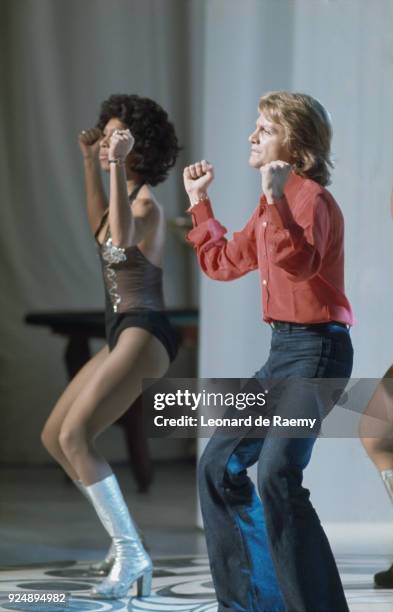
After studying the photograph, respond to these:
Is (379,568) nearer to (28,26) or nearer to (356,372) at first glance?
(356,372)

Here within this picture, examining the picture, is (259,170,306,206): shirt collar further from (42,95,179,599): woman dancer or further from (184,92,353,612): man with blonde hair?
(42,95,179,599): woman dancer

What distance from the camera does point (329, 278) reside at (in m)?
2.48

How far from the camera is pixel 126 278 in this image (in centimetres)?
316

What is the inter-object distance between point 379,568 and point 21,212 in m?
Result: 3.34

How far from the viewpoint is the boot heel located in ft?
10.0

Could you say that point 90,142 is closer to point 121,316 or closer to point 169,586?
point 121,316

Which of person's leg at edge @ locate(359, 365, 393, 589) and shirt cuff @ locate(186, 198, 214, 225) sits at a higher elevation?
shirt cuff @ locate(186, 198, 214, 225)

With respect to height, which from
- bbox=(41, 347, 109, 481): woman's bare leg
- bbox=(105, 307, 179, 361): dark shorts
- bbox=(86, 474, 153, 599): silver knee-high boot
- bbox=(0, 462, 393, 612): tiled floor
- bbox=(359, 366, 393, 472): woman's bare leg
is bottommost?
bbox=(0, 462, 393, 612): tiled floor

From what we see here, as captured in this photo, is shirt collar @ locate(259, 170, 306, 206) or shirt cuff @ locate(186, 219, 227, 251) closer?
shirt collar @ locate(259, 170, 306, 206)

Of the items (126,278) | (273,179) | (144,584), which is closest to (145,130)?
(126,278)

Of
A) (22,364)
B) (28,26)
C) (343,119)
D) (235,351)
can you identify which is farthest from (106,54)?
(343,119)

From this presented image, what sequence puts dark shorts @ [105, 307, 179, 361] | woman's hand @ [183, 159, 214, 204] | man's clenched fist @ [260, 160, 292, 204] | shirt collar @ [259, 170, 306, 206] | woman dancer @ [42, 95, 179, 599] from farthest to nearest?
1. dark shorts @ [105, 307, 179, 361]
2. woman dancer @ [42, 95, 179, 599]
3. woman's hand @ [183, 159, 214, 204]
4. shirt collar @ [259, 170, 306, 206]
5. man's clenched fist @ [260, 160, 292, 204]

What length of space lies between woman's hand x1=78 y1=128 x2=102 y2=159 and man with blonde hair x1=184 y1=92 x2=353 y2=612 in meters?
0.69

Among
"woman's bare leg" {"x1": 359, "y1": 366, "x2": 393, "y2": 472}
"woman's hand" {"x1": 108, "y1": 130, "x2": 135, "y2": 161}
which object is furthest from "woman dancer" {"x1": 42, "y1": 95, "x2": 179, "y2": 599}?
"woman's bare leg" {"x1": 359, "y1": 366, "x2": 393, "y2": 472}
